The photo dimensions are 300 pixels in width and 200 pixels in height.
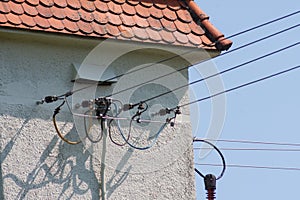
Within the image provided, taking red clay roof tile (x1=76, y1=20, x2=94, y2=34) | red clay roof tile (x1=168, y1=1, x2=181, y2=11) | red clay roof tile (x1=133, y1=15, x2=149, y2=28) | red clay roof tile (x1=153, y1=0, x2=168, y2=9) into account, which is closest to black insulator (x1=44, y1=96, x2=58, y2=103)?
red clay roof tile (x1=76, y1=20, x2=94, y2=34)

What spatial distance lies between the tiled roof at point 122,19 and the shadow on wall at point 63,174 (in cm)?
105

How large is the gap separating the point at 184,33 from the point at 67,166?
2014mm

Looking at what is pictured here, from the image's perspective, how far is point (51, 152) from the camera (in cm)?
1248

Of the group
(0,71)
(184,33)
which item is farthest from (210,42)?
(0,71)

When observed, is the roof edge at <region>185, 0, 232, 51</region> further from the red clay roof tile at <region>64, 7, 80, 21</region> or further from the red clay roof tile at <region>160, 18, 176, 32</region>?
the red clay roof tile at <region>64, 7, 80, 21</region>

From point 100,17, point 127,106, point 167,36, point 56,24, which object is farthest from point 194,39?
point 56,24

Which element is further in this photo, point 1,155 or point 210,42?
point 210,42

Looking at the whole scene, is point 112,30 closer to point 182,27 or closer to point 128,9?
point 128,9

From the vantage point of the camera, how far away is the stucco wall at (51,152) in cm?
1230

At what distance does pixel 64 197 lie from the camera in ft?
40.7

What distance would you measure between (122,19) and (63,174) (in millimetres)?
1832

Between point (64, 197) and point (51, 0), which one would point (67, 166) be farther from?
point (51, 0)

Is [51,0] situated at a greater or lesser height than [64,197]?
greater

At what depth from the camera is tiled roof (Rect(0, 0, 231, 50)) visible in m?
12.6
